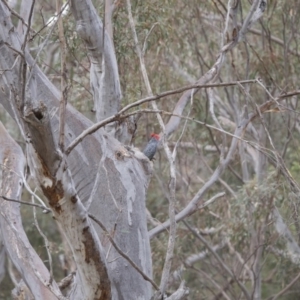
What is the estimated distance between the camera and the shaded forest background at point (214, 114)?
6312 millimetres

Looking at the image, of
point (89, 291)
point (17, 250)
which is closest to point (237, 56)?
point (17, 250)

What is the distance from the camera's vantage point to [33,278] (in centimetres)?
416

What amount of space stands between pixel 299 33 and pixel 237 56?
109 centimetres

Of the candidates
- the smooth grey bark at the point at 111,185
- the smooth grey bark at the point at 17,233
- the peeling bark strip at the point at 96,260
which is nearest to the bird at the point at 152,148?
the smooth grey bark at the point at 111,185

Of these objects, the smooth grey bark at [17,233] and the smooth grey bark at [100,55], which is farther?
the smooth grey bark at [100,55]

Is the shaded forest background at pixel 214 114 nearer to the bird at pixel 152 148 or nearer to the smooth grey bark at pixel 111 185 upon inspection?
the bird at pixel 152 148

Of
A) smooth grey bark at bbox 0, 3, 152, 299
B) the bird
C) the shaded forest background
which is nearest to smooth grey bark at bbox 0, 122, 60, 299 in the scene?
smooth grey bark at bbox 0, 3, 152, 299

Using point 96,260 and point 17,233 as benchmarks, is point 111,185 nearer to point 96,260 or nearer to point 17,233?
point 17,233

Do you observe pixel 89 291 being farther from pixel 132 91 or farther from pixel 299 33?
pixel 299 33

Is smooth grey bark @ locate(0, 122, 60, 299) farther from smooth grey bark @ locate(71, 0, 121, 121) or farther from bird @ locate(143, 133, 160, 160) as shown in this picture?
bird @ locate(143, 133, 160, 160)

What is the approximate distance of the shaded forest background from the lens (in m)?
6.31

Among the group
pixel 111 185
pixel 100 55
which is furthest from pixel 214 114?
pixel 111 185

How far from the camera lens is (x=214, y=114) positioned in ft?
19.6

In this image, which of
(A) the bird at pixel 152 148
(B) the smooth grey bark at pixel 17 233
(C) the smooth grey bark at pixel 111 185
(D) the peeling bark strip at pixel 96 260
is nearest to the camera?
(D) the peeling bark strip at pixel 96 260
